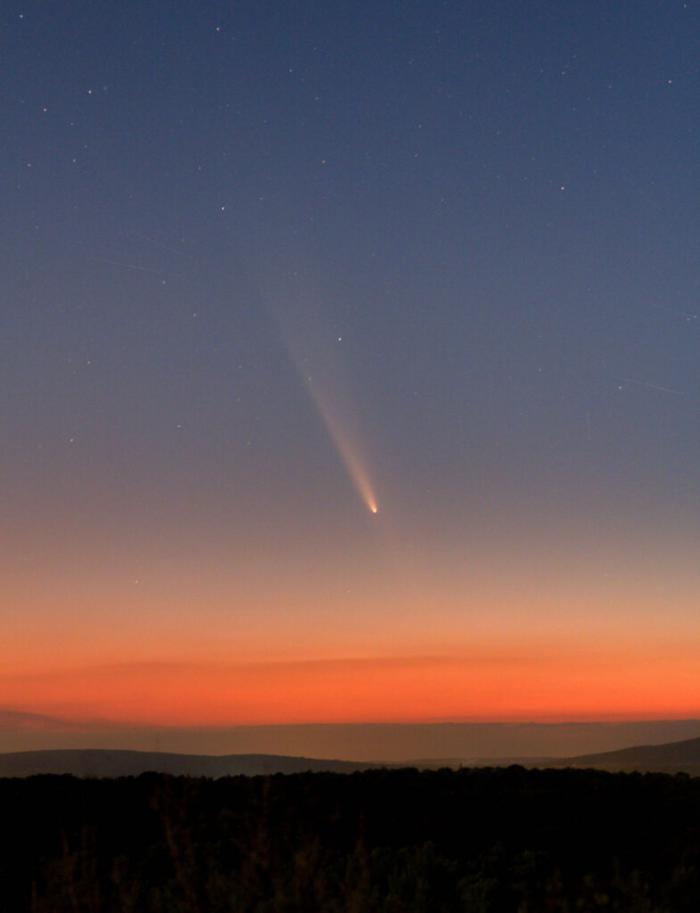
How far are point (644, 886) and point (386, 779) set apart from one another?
523cm

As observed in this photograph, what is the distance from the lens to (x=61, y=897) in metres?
10.0

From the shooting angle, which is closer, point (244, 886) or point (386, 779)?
point (244, 886)

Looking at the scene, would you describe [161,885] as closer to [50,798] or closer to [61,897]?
[61,897]

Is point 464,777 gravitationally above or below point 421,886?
above

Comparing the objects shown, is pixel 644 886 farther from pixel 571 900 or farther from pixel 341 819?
pixel 341 819

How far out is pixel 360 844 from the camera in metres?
9.80

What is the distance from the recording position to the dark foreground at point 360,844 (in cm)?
968

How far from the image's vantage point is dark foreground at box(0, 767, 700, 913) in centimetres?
968

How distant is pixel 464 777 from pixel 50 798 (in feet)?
16.7

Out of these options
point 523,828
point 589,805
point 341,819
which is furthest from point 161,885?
point 589,805

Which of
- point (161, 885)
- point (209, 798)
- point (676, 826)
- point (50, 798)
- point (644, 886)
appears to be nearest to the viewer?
point (644, 886)

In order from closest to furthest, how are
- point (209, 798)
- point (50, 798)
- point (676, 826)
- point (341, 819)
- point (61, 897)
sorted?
1. point (61, 897)
2. point (676, 826)
3. point (341, 819)
4. point (209, 798)
5. point (50, 798)

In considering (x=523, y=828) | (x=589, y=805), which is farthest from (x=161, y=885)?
(x=589, y=805)

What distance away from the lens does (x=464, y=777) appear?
14.4 metres
